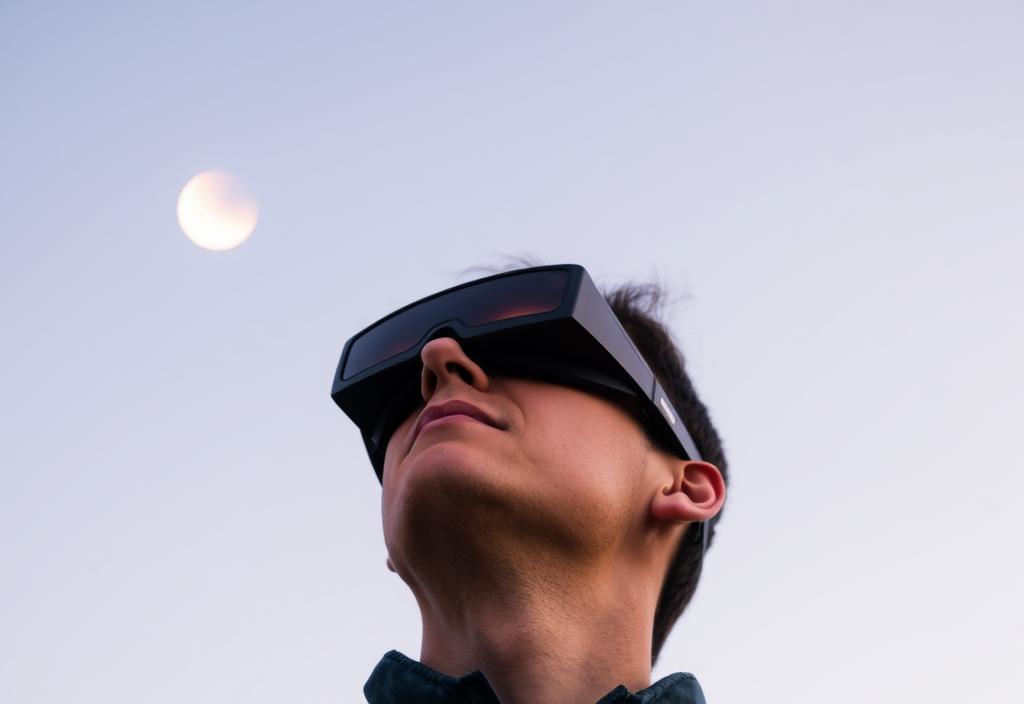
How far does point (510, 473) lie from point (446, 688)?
63 centimetres

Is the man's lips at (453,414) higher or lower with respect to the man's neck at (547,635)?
higher

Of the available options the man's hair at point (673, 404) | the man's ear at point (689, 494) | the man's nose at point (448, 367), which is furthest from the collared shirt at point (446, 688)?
the man's nose at point (448, 367)

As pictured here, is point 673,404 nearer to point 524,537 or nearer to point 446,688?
point 524,537

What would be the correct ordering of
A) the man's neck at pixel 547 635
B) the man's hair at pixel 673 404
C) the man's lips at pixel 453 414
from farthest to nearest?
1. the man's hair at pixel 673 404
2. the man's lips at pixel 453 414
3. the man's neck at pixel 547 635

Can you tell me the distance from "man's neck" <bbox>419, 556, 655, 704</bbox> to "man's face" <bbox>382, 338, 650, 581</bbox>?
0.40ft

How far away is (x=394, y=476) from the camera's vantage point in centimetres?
320

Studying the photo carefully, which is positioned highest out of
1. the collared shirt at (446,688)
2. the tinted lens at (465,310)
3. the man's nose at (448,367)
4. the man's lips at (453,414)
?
the tinted lens at (465,310)

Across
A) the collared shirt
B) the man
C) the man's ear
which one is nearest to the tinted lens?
the man

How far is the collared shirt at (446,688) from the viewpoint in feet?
8.39

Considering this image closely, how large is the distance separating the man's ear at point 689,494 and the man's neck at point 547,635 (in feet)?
0.90

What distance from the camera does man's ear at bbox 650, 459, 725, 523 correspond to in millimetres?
3189

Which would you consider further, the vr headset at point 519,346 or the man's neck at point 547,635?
the vr headset at point 519,346

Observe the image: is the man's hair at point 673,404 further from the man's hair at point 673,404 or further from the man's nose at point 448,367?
the man's nose at point 448,367

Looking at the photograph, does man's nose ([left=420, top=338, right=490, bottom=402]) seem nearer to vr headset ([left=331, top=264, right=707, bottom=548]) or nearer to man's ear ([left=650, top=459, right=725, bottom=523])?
vr headset ([left=331, top=264, right=707, bottom=548])
